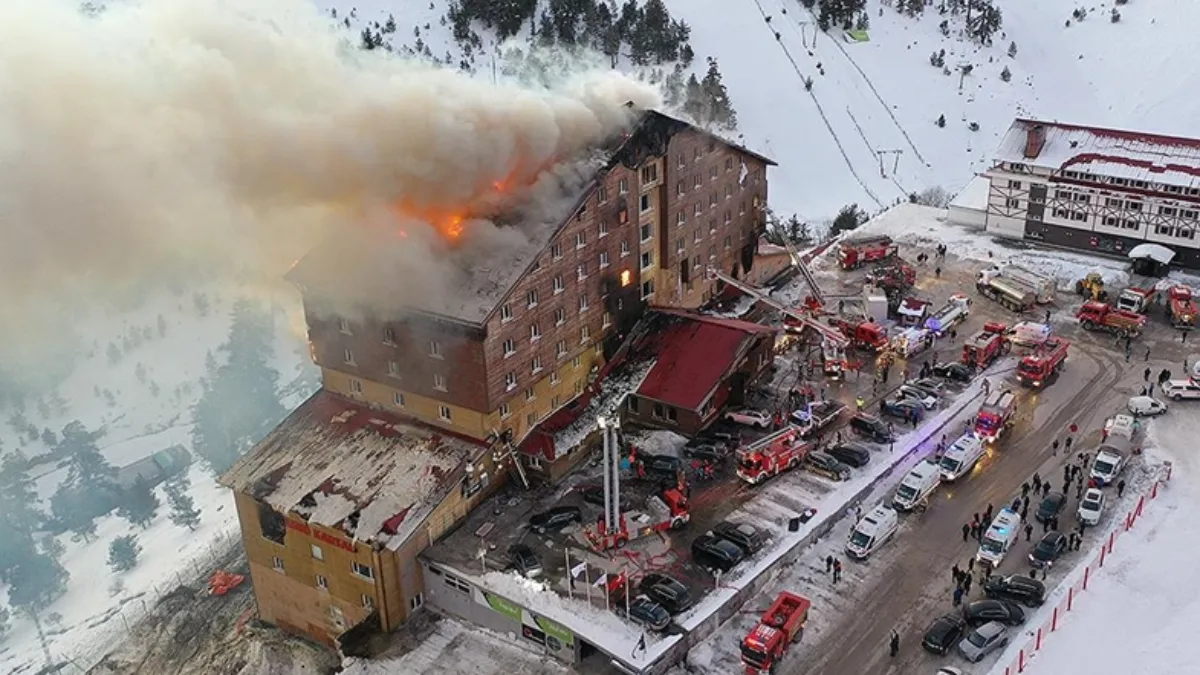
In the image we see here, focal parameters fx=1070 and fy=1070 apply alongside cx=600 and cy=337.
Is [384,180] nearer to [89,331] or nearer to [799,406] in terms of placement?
[799,406]

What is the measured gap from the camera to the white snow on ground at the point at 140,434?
212ft

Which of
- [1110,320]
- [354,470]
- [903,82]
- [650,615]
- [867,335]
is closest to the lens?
[650,615]

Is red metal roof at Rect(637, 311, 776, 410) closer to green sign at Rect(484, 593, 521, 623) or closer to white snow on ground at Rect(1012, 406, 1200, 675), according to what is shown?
green sign at Rect(484, 593, 521, 623)

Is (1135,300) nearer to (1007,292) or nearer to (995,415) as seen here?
(1007,292)

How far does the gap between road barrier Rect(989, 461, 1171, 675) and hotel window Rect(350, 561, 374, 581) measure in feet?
76.8

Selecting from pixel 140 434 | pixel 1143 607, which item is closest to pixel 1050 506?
pixel 1143 607

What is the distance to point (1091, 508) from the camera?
146 feet

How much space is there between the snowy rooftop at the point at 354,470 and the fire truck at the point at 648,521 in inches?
263

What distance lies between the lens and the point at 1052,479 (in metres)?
48.0

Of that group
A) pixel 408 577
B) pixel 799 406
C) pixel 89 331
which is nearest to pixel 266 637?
pixel 408 577

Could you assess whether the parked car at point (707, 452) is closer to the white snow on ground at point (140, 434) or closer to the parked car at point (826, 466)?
the parked car at point (826, 466)

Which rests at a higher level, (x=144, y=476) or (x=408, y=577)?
(x=408, y=577)

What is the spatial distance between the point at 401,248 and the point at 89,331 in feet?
207

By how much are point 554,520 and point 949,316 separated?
29.0m
